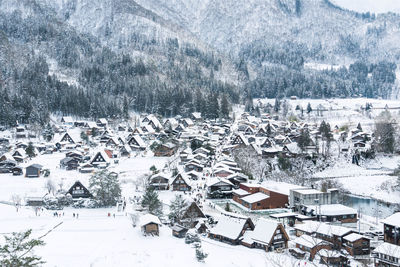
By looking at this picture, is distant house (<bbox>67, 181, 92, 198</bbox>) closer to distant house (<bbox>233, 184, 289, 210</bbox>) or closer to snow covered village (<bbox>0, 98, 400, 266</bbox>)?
snow covered village (<bbox>0, 98, 400, 266</bbox>)

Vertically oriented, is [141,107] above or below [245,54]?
below

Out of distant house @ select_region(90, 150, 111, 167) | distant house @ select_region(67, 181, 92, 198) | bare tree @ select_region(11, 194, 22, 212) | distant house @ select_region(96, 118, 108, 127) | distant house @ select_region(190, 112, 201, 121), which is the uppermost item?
distant house @ select_region(190, 112, 201, 121)

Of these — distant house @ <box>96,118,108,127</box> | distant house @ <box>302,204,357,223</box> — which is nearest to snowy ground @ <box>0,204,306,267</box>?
distant house @ <box>302,204,357,223</box>

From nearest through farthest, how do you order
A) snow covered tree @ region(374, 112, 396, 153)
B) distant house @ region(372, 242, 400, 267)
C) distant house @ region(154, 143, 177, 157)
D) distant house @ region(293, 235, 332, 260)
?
distant house @ region(372, 242, 400, 267)
distant house @ region(293, 235, 332, 260)
distant house @ region(154, 143, 177, 157)
snow covered tree @ region(374, 112, 396, 153)

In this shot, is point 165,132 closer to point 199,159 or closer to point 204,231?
point 199,159

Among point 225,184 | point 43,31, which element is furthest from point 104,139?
point 43,31

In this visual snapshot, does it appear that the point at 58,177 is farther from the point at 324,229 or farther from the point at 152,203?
the point at 324,229

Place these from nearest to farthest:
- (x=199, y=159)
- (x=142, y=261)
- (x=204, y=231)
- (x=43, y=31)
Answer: (x=142, y=261) → (x=204, y=231) → (x=199, y=159) → (x=43, y=31)

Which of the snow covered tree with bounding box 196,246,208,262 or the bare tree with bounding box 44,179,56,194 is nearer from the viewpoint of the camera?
the snow covered tree with bounding box 196,246,208,262
